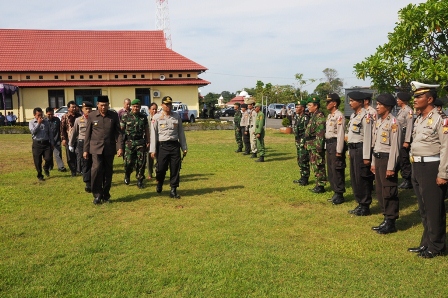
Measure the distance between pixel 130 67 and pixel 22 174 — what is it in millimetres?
24187

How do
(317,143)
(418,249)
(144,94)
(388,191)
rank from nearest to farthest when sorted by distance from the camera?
(418,249) < (388,191) < (317,143) < (144,94)

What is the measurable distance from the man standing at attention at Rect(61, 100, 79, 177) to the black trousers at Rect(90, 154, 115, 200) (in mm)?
3139

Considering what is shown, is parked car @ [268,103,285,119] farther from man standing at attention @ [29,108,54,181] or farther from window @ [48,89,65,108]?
man standing at attention @ [29,108,54,181]

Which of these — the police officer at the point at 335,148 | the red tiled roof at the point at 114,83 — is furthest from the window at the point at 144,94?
the police officer at the point at 335,148

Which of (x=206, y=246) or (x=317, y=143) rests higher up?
(x=317, y=143)

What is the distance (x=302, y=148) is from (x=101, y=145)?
4.30 metres

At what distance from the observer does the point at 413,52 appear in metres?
6.64

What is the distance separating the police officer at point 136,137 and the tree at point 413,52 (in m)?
4.30

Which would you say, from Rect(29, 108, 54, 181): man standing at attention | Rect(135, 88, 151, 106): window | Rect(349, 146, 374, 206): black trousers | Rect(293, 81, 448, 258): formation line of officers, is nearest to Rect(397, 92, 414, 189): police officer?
Rect(293, 81, 448, 258): formation line of officers

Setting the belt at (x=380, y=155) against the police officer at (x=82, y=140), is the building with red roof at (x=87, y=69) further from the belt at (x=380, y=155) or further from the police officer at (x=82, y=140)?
the belt at (x=380, y=155)

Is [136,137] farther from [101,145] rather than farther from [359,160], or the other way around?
[359,160]

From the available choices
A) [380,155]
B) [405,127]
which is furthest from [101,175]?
[405,127]

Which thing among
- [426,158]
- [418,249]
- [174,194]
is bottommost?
[418,249]

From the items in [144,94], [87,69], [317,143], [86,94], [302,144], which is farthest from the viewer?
[144,94]
